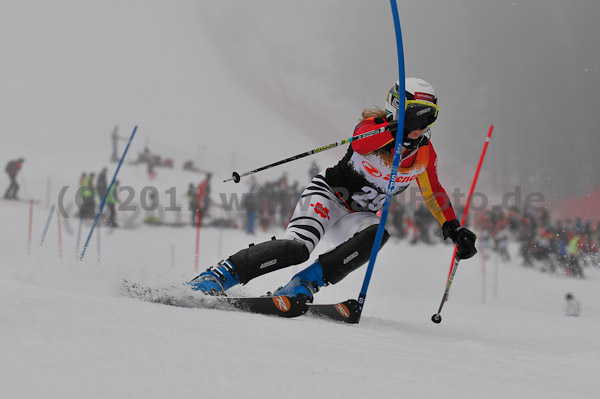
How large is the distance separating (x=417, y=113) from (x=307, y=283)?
3.09ft

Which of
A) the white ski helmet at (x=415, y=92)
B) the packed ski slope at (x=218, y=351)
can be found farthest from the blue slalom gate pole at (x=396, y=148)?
the packed ski slope at (x=218, y=351)

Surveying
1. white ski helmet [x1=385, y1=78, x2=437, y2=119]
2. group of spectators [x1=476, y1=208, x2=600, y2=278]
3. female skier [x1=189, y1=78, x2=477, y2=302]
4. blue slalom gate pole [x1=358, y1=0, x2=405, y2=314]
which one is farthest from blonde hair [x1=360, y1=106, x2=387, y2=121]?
group of spectators [x1=476, y1=208, x2=600, y2=278]

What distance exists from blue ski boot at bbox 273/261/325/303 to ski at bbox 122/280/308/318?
22 centimetres

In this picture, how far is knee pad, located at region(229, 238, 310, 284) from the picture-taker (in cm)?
265

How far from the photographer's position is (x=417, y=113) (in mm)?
2617

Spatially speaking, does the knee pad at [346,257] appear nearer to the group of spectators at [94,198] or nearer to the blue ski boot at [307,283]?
the blue ski boot at [307,283]

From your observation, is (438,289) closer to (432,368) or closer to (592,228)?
(592,228)

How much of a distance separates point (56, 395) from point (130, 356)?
10.0 inches

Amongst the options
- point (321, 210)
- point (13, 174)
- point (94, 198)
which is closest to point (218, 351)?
point (321, 210)

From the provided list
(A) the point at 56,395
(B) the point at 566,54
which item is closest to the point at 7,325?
(A) the point at 56,395

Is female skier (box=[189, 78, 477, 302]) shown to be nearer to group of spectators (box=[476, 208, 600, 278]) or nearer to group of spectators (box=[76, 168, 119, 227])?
group of spectators (box=[476, 208, 600, 278])

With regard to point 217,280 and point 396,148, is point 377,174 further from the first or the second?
point 217,280

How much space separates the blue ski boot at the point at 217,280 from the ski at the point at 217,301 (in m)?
0.16

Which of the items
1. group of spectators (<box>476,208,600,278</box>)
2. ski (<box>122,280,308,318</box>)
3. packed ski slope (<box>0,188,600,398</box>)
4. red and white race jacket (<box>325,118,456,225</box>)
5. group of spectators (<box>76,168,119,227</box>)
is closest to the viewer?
packed ski slope (<box>0,188,600,398</box>)
